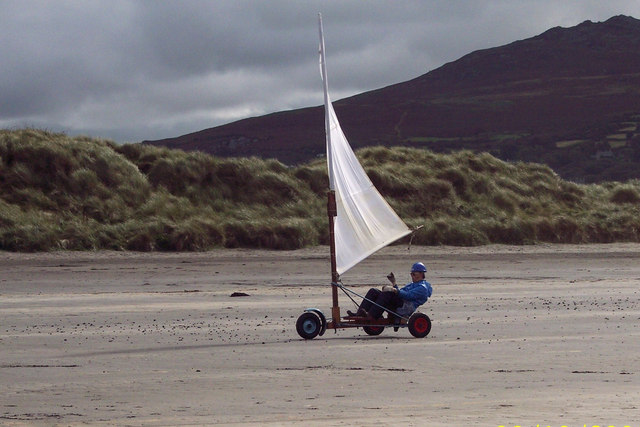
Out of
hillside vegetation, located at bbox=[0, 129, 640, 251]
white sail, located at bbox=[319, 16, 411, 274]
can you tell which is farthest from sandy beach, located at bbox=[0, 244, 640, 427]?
hillside vegetation, located at bbox=[0, 129, 640, 251]

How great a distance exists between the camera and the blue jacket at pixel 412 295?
13.7 m

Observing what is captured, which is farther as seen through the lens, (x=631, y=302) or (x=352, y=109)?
(x=352, y=109)

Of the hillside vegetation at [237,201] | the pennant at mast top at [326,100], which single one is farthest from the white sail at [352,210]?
the hillside vegetation at [237,201]

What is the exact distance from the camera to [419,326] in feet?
44.5

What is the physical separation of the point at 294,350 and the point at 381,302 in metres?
1.65

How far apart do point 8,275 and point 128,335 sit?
26.7 ft

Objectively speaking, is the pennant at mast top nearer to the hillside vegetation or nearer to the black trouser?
the black trouser

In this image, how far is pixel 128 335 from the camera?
14.0m

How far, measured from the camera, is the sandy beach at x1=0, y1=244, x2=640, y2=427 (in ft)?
29.7

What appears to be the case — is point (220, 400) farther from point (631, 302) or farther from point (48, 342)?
point (631, 302)

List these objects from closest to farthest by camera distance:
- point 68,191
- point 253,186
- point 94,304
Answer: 1. point 94,304
2. point 68,191
3. point 253,186

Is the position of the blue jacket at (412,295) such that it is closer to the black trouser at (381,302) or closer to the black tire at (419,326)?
the black trouser at (381,302)

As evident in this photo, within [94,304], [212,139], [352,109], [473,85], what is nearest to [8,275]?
[94,304]

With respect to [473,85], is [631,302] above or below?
below
